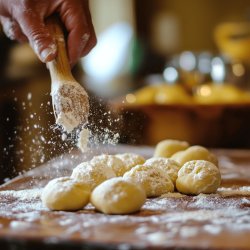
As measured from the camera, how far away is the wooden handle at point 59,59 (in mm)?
1643

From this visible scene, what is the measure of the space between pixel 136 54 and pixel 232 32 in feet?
8.96

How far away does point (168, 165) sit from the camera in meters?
1.64

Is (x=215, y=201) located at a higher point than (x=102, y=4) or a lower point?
lower

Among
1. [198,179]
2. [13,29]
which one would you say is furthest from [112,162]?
[13,29]

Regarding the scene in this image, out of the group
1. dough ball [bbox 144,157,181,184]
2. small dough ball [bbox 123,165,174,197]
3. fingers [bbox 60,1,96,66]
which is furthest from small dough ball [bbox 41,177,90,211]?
fingers [bbox 60,1,96,66]

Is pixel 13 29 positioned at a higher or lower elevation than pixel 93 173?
higher

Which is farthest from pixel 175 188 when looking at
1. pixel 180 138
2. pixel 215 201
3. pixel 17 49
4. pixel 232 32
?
pixel 17 49

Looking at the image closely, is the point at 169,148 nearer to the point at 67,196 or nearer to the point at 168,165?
the point at 168,165

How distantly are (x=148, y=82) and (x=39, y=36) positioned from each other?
3.23 meters

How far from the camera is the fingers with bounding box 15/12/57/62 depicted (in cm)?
163

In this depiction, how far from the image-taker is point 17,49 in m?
4.70

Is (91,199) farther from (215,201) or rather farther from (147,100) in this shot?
(147,100)

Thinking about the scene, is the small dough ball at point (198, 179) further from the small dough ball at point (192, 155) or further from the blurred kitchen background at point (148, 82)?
the blurred kitchen background at point (148, 82)

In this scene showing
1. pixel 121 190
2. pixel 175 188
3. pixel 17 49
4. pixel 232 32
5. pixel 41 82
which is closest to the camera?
pixel 121 190
